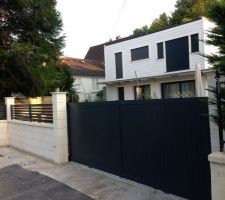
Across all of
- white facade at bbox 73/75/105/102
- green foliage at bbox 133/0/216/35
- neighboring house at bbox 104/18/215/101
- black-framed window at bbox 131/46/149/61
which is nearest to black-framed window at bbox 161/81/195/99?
neighboring house at bbox 104/18/215/101

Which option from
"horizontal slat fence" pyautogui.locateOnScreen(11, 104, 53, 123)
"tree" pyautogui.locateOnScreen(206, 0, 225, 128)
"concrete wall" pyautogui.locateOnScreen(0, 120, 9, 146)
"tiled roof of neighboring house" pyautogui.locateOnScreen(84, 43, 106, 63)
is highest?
"tiled roof of neighboring house" pyautogui.locateOnScreen(84, 43, 106, 63)

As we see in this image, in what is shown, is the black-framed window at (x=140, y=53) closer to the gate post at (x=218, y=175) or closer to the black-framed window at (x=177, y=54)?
the black-framed window at (x=177, y=54)

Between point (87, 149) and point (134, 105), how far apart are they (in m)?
2.36

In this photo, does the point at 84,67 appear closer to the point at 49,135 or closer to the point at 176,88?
the point at 176,88

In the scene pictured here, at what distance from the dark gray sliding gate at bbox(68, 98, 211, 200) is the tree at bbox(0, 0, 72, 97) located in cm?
1023

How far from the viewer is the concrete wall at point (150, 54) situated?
20344 millimetres

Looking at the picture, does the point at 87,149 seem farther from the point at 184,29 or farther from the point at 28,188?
the point at 184,29

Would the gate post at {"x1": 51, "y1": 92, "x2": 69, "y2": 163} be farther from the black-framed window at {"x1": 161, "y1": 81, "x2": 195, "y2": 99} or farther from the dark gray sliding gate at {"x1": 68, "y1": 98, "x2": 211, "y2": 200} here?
the black-framed window at {"x1": 161, "y1": 81, "x2": 195, "y2": 99}

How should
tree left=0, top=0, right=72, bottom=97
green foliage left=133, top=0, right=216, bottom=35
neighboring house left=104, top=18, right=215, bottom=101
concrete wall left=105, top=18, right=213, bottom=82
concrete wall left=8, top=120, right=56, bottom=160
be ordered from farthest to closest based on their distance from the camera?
green foliage left=133, top=0, right=216, bottom=35
neighboring house left=104, top=18, right=215, bottom=101
concrete wall left=105, top=18, right=213, bottom=82
tree left=0, top=0, right=72, bottom=97
concrete wall left=8, top=120, right=56, bottom=160

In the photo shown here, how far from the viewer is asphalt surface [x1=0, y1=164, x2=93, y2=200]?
664 centimetres

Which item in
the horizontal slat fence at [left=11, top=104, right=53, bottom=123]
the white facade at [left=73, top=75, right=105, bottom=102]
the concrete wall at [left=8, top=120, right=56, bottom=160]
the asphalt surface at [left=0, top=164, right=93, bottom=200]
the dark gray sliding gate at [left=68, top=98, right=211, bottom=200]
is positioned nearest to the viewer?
the dark gray sliding gate at [left=68, top=98, right=211, bottom=200]

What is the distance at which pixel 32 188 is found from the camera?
728 centimetres

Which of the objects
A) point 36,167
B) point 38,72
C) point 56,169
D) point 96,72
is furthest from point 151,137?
point 96,72

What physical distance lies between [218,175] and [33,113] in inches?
321
